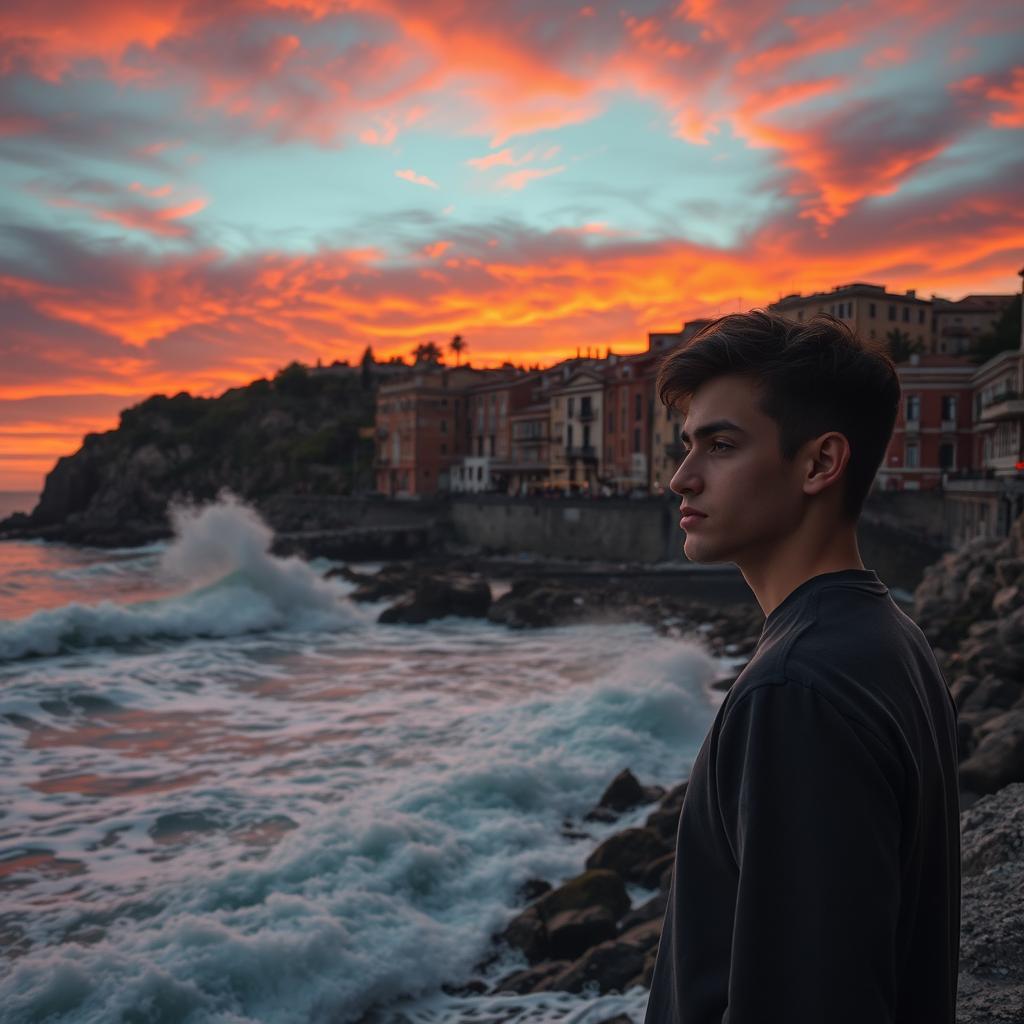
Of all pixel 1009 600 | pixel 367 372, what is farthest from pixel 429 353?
pixel 1009 600

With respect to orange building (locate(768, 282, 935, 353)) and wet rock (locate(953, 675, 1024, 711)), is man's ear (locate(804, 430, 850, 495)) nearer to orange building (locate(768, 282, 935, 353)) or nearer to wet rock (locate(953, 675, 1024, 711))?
wet rock (locate(953, 675, 1024, 711))

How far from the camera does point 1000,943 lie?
10.0ft

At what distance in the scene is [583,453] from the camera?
57.5m

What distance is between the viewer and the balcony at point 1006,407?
30625mm

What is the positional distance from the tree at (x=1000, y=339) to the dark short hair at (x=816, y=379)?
4944cm

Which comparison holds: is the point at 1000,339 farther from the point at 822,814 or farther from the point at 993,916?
the point at 822,814

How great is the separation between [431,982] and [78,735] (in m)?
9.69

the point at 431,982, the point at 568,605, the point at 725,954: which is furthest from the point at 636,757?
the point at 568,605

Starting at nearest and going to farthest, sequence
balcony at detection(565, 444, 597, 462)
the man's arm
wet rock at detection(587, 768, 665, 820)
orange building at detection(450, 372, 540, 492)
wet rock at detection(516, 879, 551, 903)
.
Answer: the man's arm < wet rock at detection(516, 879, 551, 903) < wet rock at detection(587, 768, 665, 820) < balcony at detection(565, 444, 597, 462) < orange building at detection(450, 372, 540, 492)

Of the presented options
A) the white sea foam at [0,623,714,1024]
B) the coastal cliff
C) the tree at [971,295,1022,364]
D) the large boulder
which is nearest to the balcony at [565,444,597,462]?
the tree at [971,295,1022,364]

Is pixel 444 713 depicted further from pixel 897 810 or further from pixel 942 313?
pixel 942 313

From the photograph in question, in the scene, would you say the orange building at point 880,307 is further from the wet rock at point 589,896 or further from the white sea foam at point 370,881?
the wet rock at point 589,896

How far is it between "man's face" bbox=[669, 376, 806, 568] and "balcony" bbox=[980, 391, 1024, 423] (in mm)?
33939

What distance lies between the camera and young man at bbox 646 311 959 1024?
1.13 meters
